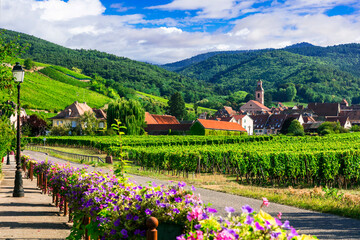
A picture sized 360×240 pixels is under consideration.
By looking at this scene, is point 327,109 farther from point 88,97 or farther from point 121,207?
point 121,207

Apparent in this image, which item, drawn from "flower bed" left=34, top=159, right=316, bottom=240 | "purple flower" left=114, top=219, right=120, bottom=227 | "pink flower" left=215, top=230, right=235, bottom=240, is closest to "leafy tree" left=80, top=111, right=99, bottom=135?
"flower bed" left=34, top=159, right=316, bottom=240

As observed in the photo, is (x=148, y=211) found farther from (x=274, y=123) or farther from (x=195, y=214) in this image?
(x=274, y=123)

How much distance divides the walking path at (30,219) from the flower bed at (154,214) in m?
1.56

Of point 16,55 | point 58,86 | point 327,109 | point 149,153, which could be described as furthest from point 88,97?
point 16,55

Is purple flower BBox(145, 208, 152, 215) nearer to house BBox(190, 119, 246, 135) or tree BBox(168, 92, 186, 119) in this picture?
house BBox(190, 119, 246, 135)

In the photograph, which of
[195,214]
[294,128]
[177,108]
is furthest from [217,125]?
[195,214]

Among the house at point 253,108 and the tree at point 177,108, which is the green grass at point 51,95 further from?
the house at point 253,108

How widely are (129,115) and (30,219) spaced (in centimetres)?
6586

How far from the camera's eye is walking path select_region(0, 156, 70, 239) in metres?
9.09

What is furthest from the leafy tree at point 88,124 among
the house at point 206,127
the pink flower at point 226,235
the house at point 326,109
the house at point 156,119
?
the house at point 326,109

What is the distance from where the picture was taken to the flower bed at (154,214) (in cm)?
334

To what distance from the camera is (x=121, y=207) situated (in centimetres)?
515

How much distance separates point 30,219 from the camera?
420 inches

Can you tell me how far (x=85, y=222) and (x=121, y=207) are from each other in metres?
2.35
